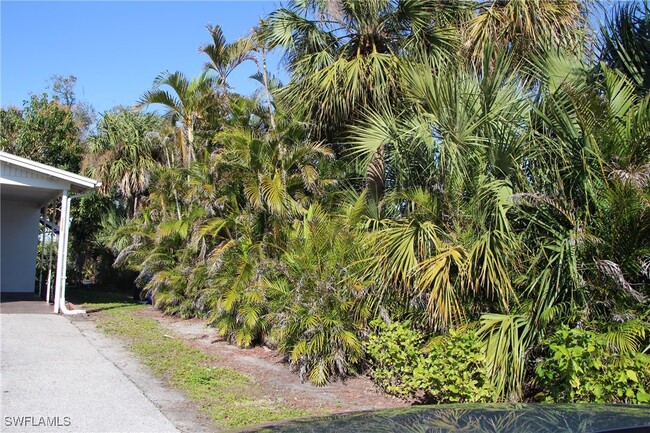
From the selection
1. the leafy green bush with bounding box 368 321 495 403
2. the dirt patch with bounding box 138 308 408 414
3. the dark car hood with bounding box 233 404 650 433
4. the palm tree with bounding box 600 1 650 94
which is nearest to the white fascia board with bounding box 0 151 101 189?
the dirt patch with bounding box 138 308 408 414

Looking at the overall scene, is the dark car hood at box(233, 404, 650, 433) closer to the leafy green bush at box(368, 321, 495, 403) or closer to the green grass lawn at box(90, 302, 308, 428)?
the leafy green bush at box(368, 321, 495, 403)

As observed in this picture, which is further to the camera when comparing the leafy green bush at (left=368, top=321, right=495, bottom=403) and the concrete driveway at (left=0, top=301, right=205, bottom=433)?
the leafy green bush at (left=368, top=321, right=495, bottom=403)

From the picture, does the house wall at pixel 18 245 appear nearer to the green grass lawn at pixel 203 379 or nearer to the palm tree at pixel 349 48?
the green grass lawn at pixel 203 379

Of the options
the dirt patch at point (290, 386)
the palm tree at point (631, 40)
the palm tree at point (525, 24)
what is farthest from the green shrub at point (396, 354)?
the palm tree at point (525, 24)

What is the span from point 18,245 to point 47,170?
23.2 ft

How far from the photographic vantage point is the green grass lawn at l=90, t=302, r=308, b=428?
673 centimetres

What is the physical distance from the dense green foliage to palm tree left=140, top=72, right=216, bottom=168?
247 cm

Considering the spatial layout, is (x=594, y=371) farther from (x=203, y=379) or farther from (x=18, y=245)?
(x=18, y=245)

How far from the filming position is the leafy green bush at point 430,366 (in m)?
6.20

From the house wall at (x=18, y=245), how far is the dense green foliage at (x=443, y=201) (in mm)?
9989

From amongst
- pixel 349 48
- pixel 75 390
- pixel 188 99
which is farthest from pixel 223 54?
pixel 75 390

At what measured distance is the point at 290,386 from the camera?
8.29m

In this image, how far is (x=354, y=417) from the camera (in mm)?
2861

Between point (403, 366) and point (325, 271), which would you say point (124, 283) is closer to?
Answer: point (325, 271)
